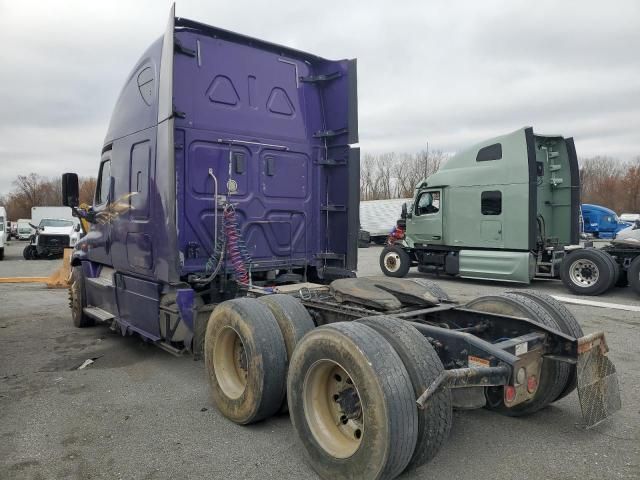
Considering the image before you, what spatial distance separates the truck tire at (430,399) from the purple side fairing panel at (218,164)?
2.57 metres

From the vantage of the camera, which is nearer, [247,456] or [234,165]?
[247,456]

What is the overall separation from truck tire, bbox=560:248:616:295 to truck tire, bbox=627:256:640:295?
0.99 ft

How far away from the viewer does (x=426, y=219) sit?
44.1ft

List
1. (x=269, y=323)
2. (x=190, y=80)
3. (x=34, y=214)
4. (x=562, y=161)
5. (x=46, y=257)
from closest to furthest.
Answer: (x=269, y=323) → (x=190, y=80) → (x=562, y=161) → (x=46, y=257) → (x=34, y=214)

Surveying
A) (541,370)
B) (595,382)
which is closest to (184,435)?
(541,370)

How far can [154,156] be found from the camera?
16.1 feet

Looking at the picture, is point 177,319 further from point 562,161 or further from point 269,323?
point 562,161

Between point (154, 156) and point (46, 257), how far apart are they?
862 inches

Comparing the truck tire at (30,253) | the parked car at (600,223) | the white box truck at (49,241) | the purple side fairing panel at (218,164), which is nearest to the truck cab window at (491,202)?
the purple side fairing panel at (218,164)

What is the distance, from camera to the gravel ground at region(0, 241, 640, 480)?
10.4 ft

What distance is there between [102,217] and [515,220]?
8.91 m

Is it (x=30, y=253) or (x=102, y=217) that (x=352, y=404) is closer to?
(x=102, y=217)

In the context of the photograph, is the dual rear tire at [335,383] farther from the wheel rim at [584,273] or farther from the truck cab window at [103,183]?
the wheel rim at [584,273]

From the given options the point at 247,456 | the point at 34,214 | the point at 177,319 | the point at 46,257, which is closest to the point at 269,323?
the point at 247,456
